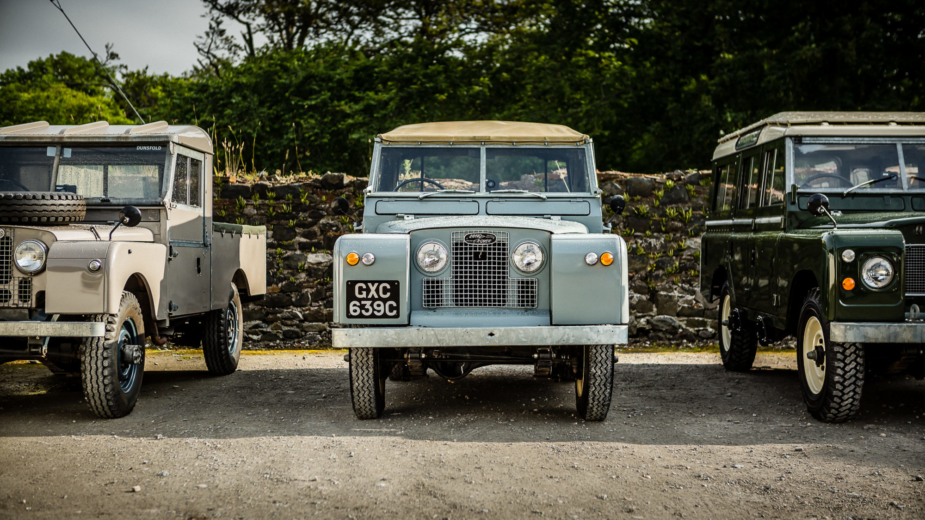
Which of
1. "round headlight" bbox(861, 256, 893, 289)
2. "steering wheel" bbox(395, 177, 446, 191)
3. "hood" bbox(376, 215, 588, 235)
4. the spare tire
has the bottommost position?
"round headlight" bbox(861, 256, 893, 289)

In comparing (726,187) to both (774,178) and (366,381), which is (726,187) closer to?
(774,178)

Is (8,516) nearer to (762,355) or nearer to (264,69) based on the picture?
(762,355)

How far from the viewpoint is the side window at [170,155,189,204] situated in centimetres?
712

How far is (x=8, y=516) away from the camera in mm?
3715

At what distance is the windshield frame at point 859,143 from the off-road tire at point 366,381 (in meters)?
3.73

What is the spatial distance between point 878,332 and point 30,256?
18.9ft

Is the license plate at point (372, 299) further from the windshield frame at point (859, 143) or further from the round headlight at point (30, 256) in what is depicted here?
the windshield frame at point (859, 143)

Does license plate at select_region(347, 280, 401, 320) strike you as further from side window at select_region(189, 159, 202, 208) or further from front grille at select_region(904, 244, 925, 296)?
front grille at select_region(904, 244, 925, 296)

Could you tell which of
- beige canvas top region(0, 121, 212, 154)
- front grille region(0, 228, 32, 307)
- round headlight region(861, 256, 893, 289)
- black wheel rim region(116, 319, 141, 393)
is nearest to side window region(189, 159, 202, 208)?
beige canvas top region(0, 121, 212, 154)

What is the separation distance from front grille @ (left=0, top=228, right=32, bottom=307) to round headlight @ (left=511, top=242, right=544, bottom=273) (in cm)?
339

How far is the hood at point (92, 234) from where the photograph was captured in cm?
583

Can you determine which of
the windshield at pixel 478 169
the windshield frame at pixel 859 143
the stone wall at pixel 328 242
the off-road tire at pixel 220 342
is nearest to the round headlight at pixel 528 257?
the windshield at pixel 478 169

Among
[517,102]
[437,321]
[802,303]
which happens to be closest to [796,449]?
[802,303]

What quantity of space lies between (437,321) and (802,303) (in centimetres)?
301
